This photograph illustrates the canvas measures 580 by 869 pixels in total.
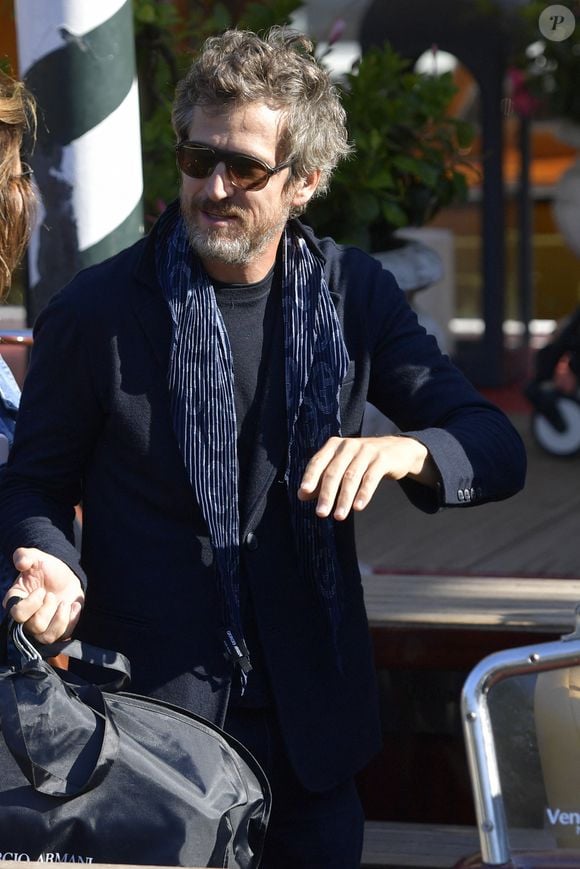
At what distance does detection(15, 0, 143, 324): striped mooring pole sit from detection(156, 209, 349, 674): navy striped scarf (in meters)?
0.86

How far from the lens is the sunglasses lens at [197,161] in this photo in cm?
193

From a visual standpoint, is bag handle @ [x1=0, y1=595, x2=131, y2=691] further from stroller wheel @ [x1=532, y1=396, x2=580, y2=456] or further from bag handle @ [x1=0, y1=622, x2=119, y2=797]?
stroller wheel @ [x1=532, y1=396, x2=580, y2=456]

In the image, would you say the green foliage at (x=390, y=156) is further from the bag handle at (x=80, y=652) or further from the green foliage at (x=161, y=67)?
the bag handle at (x=80, y=652)

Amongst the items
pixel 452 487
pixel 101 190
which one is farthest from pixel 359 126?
pixel 452 487

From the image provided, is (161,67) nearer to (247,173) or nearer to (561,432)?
(247,173)

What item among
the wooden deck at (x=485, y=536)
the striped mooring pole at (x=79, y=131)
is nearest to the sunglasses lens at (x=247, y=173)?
the striped mooring pole at (x=79, y=131)

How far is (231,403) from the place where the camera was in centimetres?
195

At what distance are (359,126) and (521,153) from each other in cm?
515

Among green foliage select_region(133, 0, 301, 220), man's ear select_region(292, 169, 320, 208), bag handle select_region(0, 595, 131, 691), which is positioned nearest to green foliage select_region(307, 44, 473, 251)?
green foliage select_region(133, 0, 301, 220)

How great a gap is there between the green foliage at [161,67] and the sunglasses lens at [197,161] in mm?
1855

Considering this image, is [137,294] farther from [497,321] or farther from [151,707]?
[497,321]

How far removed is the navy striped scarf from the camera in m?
1.93

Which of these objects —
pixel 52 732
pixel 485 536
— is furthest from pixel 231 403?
pixel 485 536

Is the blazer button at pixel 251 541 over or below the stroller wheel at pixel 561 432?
over
